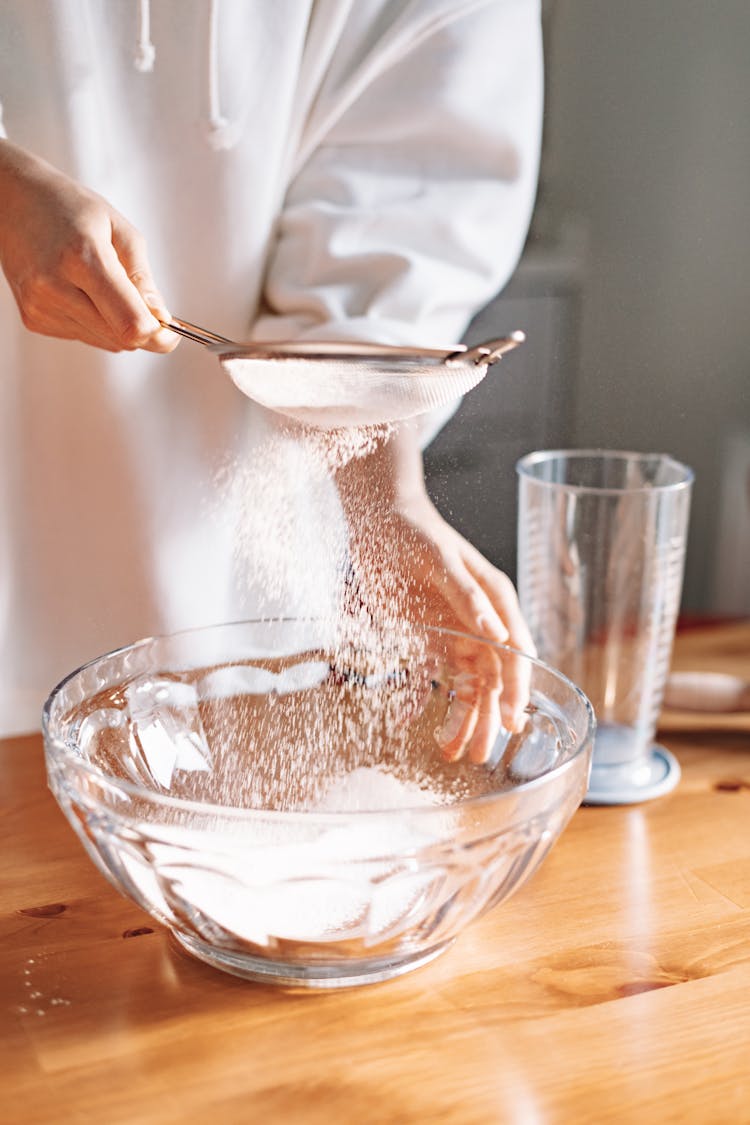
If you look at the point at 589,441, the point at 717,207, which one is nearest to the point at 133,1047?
the point at 589,441

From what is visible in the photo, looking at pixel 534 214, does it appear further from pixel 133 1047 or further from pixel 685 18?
pixel 133 1047

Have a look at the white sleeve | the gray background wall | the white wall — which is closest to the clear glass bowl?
the white sleeve

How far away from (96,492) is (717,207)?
0.90 meters

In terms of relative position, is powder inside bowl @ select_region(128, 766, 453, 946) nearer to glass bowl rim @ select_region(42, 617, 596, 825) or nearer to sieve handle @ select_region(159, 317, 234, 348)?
glass bowl rim @ select_region(42, 617, 596, 825)

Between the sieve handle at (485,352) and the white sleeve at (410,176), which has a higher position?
the white sleeve at (410,176)

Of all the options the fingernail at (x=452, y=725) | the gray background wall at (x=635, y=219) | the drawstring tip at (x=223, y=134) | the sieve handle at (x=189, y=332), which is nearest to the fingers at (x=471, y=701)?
the fingernail at (x=452, y=725)

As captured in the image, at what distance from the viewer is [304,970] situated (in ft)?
1.57

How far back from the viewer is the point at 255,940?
47 centimetres

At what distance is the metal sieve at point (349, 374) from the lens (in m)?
0.57

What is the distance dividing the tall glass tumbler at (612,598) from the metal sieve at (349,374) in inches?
4.9

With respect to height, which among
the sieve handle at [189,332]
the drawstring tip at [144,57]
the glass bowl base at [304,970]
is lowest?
the glass bowl base at [304,970]

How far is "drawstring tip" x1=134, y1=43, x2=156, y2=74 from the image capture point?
2.51 feet

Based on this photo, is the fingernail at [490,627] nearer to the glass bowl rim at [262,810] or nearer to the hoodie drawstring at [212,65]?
the glass bowl rim at [262,810]

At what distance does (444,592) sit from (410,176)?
356mm
